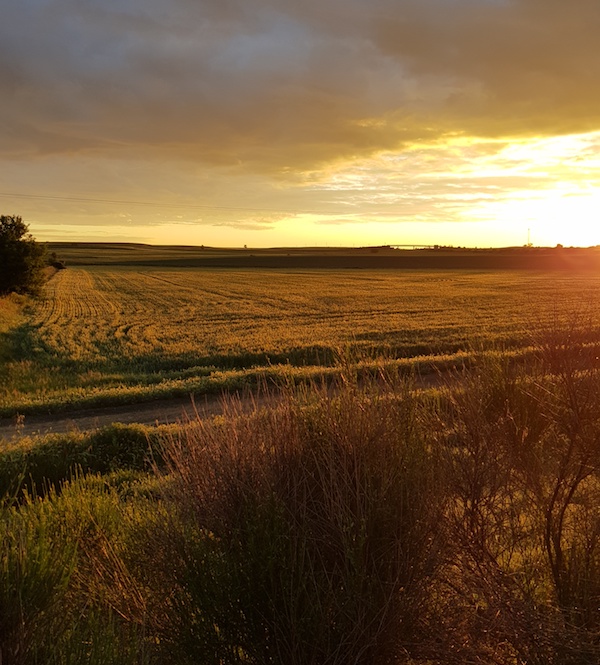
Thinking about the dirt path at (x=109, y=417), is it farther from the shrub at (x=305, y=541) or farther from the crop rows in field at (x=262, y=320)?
the shrub at (x=305, y=541)

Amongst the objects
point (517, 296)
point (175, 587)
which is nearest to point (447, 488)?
point (175, 587)

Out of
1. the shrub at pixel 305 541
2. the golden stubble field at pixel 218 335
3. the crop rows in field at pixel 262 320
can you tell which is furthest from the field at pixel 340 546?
the crop rows in field at pixel 262 320

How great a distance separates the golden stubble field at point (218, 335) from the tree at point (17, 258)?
286 cm

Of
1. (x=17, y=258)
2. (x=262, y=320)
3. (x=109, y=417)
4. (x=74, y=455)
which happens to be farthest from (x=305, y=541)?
(x=17, y=258)

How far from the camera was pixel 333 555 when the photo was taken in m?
3.72

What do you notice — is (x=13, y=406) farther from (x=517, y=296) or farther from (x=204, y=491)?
(x=517, y=296)

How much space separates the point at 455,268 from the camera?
114 metres

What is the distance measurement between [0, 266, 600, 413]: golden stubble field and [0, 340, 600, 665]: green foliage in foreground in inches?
95.6

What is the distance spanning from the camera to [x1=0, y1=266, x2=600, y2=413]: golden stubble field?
58.9 feet

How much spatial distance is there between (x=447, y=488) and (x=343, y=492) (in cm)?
90

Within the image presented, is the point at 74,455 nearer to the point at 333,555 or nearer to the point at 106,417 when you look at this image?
the point at 106,417

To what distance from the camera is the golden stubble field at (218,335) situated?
17953 millimetres

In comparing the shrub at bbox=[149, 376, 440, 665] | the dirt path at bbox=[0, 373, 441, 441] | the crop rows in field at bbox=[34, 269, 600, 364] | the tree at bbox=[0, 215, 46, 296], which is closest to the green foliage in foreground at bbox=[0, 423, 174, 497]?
the dirt path at bbox=[0, 373, 441, 441]

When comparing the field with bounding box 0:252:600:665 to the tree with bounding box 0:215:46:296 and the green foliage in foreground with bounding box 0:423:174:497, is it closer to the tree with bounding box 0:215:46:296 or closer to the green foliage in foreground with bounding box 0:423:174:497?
the green foliage in foreground with bounding box 0:423:174:497
